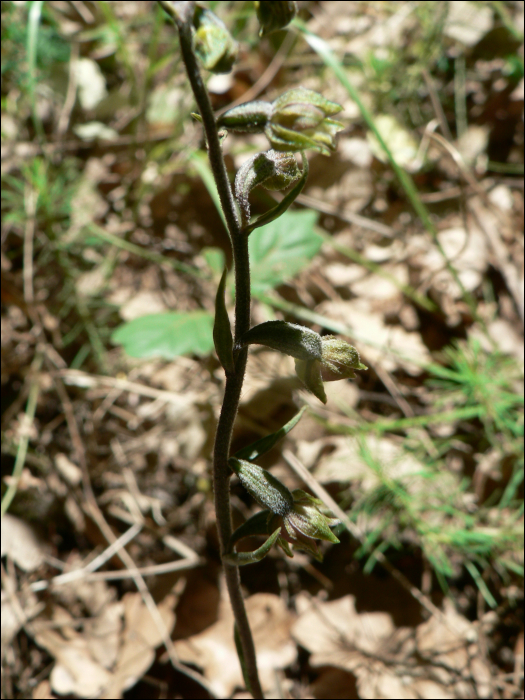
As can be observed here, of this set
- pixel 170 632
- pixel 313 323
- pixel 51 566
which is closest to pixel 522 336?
pixel 313 323

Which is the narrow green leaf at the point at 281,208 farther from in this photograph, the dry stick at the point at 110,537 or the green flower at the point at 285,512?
the dry stick at the point at 110,537

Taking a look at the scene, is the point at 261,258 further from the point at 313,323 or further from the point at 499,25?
the point at 499,25

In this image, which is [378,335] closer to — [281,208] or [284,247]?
[284,247]

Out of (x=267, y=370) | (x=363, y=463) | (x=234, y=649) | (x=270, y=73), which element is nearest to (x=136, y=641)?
(x=234, y=649)

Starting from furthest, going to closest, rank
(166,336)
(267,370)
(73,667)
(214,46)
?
(267,370)
(166,336)
(73,667)
(214,46)

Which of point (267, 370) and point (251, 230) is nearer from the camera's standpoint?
point (251, 230)

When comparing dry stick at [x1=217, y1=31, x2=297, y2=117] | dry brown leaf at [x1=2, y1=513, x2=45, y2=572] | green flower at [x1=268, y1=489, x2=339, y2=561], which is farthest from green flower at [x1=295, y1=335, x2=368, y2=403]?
dry stick at [x1=217, y1=31, x2=297, y2=117]
